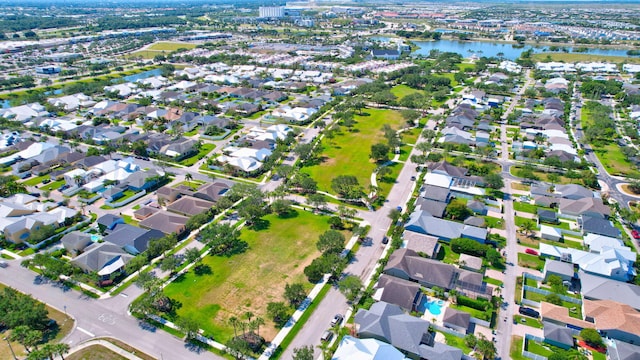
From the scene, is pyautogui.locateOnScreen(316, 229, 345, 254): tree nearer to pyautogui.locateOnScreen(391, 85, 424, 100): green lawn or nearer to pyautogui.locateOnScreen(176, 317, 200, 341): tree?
pyautogui.locateOnScreen(176, 317, 200, 341): tree

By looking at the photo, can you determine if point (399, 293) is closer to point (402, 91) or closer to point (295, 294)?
point (295, 294)

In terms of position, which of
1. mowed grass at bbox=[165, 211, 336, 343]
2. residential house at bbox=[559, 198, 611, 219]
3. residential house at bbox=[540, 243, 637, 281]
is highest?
residential house at bbox=[559, 198, 611, 219]

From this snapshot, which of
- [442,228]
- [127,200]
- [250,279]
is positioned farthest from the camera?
[127,200]

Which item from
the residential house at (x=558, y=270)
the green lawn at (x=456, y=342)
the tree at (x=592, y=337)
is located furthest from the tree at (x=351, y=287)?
the residential house at (x=558, y=270)

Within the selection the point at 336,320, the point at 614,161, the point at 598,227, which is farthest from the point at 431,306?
the point at 614,161

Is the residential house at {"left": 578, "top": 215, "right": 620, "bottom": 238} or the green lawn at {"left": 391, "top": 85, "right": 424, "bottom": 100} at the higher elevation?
the green lawn at {"left": 391, "top": 85, "right": 424, "bottom": 100}

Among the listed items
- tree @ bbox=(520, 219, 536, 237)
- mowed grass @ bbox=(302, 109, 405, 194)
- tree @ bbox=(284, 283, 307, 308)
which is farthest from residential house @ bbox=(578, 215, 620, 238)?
tree @ bbox=(284, 283, 307, 308)

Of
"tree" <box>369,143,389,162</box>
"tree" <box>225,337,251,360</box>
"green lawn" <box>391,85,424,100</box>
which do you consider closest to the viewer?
"tree" <box>225,337,251,360</box>

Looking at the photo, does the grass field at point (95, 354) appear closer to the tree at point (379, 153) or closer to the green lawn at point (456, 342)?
the green lawn at point (456, 342)
